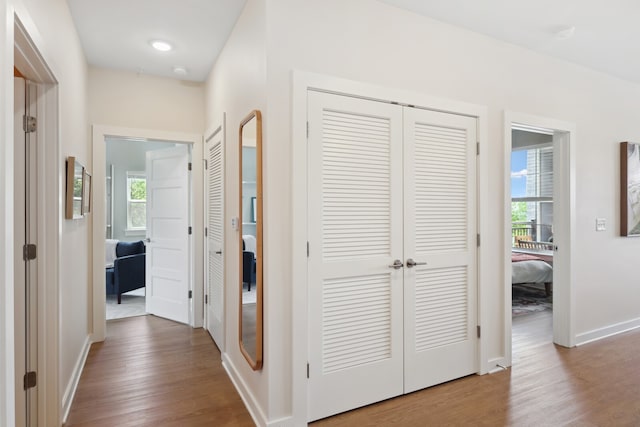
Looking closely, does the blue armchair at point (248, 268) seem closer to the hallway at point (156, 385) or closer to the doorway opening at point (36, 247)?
→ the hallway at point (156, 385)

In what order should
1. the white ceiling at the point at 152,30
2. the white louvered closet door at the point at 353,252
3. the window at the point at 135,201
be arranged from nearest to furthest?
the white louvered closet door at the point at 353,252 < the white ceiling at the point at 152,30 < the window at the point at 135,201

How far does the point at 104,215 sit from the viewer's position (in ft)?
12.0

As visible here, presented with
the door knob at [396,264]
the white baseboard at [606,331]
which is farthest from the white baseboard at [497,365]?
the door knob at [396,264]

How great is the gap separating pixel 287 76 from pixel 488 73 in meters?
1.76

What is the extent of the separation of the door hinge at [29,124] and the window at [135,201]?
5.41 metres

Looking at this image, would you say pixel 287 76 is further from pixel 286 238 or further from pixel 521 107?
pixel 521 107

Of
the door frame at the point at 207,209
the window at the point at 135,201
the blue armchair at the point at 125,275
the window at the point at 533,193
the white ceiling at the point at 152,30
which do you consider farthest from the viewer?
the window at the point at 135,201

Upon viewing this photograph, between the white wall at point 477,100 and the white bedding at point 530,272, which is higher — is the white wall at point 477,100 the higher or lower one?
the higher one

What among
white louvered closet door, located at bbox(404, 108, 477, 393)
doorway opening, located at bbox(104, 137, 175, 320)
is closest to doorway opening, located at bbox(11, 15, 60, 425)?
white louvered closet door, located at bbox(404, 108, 477, 393)

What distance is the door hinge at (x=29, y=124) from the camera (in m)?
1.97

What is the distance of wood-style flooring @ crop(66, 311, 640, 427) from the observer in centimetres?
222

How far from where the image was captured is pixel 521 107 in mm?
3088

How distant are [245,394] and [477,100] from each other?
276cm

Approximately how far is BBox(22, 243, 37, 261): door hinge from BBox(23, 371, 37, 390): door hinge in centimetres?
64
